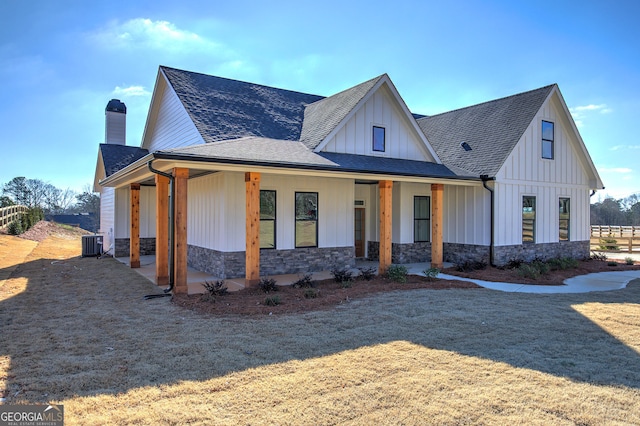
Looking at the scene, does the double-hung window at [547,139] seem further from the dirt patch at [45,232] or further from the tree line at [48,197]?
the tree line at [48,197]

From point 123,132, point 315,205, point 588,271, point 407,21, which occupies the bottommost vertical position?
point 588,271

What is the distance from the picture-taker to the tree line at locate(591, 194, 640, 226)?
184ft

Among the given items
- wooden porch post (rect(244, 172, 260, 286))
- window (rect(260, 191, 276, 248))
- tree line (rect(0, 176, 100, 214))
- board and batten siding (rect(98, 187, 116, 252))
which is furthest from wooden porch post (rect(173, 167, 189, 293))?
tree line (rect(0, 176, 100, 214))

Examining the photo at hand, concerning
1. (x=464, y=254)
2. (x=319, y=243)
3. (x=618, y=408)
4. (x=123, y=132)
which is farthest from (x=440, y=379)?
(x=123, y=132)

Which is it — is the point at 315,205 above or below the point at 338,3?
below

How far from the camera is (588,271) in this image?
13469 millimetres

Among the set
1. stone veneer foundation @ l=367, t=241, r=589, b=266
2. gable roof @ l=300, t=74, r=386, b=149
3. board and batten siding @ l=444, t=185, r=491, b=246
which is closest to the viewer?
gable roof @ l=300, t=74, r=386, b=149

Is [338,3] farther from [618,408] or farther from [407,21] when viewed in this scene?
[618,408]

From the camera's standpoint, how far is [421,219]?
587 inches

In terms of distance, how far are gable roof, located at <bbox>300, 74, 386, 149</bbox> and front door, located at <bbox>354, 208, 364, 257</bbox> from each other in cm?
363

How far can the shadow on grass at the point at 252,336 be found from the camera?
4.56 m

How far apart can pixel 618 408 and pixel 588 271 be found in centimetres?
1145

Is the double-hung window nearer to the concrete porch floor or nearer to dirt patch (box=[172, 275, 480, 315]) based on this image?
the concrete porch floor

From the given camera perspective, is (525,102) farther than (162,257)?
Yes
